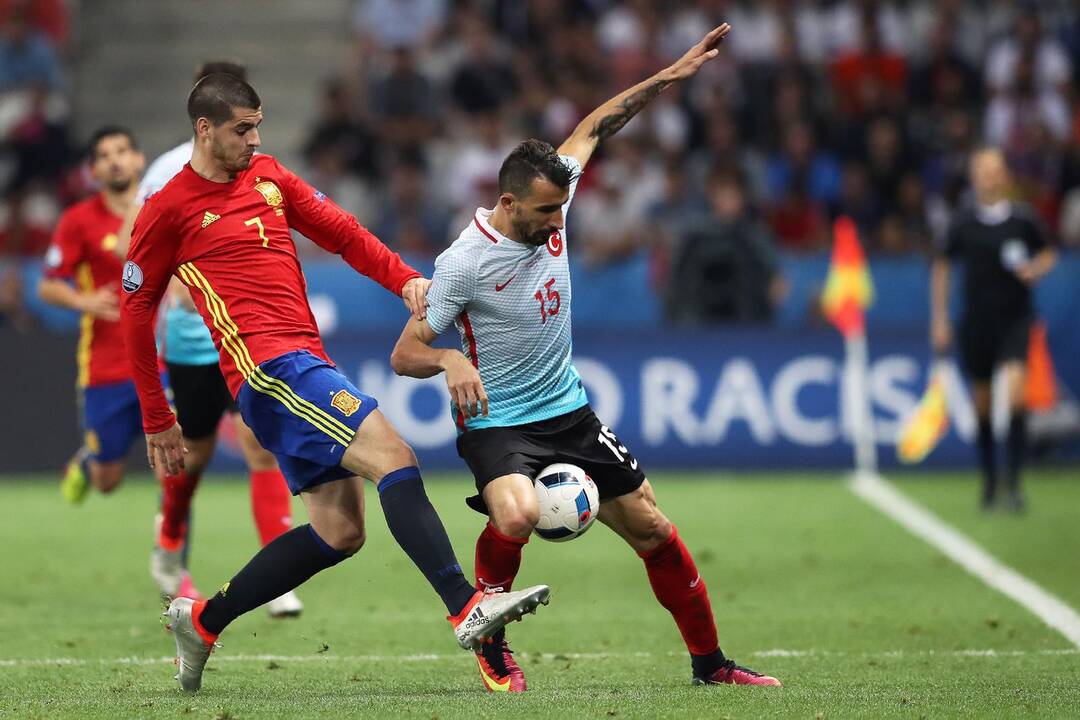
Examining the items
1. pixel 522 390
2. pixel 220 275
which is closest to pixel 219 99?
pixel 220 275

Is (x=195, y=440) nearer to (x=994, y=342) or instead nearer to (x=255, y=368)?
(x=255, y=368)

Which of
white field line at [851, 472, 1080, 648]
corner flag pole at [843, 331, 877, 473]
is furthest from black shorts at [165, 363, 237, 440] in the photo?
corner flag pole at [843, 331, 877, 473]

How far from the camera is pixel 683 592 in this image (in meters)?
6.75

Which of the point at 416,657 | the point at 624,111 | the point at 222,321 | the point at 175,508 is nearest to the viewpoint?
the point at 222,321

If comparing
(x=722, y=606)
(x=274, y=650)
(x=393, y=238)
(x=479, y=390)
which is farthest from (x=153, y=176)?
(x=393, y=238)

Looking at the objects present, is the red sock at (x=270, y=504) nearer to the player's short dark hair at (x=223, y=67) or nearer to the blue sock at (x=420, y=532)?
the player's short dark hair at (x=223, y=67)

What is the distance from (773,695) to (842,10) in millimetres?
14734

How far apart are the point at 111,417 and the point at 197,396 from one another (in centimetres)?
109

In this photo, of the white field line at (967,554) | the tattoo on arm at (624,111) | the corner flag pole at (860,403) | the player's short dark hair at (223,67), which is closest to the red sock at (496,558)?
the tattoo on arm at (624,111)

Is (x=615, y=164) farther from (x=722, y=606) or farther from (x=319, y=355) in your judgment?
→ (x=319, y=355)

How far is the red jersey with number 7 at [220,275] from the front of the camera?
6.55 metres

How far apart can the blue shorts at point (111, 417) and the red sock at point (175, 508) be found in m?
0.80

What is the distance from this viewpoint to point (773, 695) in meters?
6.38

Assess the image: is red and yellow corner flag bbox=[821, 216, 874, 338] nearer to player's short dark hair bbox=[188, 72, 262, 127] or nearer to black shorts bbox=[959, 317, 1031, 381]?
black shorts bbox=[959, 317, 1031, 381]
